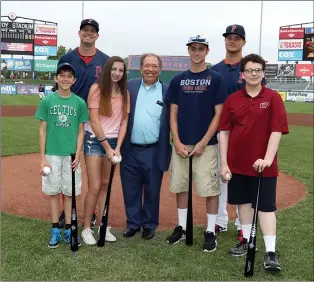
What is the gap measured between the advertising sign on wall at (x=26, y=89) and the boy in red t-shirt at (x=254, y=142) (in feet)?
127

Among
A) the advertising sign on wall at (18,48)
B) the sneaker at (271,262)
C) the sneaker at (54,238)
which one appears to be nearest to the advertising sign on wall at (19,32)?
Answer: the advertising sign on wall at (18,48)

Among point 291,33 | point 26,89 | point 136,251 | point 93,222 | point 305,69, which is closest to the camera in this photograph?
point 136,251

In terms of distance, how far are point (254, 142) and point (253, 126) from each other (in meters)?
0.15

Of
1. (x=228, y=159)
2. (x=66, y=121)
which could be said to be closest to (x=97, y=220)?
(x=66, y=121)

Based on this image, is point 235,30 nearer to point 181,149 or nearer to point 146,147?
point 181,149

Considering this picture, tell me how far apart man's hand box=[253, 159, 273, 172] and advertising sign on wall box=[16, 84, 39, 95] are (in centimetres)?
3890

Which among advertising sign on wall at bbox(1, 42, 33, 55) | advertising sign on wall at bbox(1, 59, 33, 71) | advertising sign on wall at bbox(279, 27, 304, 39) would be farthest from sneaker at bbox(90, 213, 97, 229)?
advertising sign on wall at bbox(1, 59, 33, 71)

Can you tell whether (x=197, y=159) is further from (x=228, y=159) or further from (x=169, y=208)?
(x=169, y=208)

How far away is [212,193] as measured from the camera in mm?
4359

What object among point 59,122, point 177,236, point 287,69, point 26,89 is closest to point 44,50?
point 26,89

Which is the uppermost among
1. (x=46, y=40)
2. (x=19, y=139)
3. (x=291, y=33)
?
(x=291, y=33)

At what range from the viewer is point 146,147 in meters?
4.61

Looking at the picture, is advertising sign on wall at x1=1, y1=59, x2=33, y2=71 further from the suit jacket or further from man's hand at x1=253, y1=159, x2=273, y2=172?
man's hand at x1=253, y1=159, x2=273, y2=172

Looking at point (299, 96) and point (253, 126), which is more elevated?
point (299, 96)
